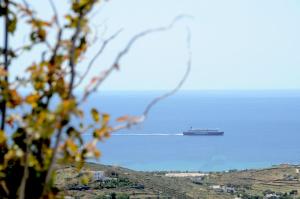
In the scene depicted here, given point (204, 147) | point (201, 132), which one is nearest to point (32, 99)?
point (204, 147)

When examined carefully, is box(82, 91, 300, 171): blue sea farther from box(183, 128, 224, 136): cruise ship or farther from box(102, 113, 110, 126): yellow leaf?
box(102, 113, 110, 126): yellow leaf

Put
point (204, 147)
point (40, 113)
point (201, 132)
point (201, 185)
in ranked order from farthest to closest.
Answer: point (201, 132) → point (204, 147) → point (201, 185) → point (40, 113)

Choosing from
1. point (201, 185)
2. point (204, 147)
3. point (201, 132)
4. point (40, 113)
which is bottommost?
point (40, 113)

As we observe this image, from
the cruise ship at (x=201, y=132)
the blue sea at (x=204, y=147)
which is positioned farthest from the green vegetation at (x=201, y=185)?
the cruise ship at (x=201, y=132)

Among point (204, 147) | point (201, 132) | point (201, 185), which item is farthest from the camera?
point (201, 132)

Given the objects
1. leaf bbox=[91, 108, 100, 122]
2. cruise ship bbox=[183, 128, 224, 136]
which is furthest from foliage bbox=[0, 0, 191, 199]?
cruise ship bbox=[183, 128, 224, 136]

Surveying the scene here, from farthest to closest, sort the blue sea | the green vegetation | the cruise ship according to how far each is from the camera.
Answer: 1. the cruise ship
2. the blue sea
3. the green vegetation

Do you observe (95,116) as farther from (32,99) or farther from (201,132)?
(201,132)

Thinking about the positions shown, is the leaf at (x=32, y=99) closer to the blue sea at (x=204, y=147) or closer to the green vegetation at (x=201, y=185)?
the green vegetation at (x=201, y=185)

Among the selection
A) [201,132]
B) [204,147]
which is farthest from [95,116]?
[201,132]

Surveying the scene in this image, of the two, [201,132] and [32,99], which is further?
[201,132]

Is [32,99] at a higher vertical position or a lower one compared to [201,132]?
lower

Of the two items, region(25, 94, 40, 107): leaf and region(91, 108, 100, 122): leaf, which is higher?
region(25, 94, 40, 107): leaf

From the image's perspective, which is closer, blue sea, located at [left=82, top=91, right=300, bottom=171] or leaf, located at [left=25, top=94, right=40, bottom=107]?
leaf, located at [left=25, top=94, right=40, bottom=107]
